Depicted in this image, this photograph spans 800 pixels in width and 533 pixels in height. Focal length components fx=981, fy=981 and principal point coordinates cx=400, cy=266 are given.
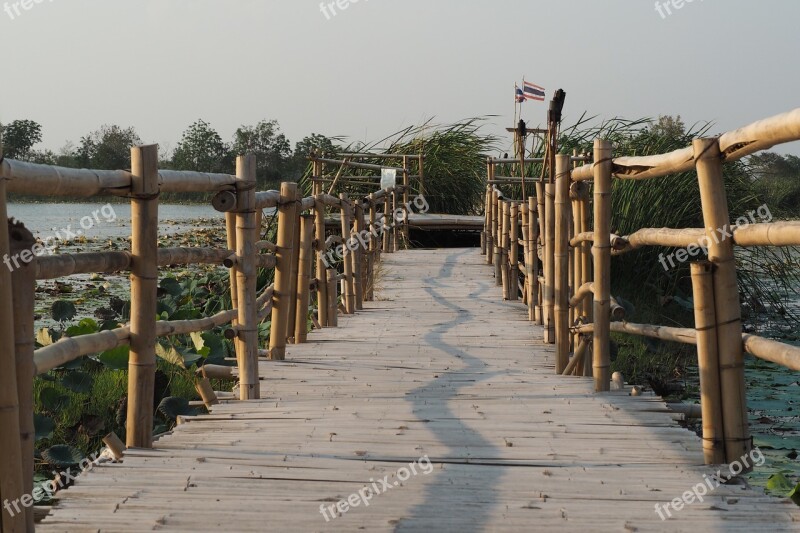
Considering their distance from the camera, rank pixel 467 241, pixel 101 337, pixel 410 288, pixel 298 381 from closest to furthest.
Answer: pixel 101 337 → pixel 298 381 → pixel 410 288 → pixel 467 241

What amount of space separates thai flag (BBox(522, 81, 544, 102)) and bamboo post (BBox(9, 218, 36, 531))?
11.1 meters

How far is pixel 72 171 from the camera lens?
239 centimetres

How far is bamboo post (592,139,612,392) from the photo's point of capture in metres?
3.53

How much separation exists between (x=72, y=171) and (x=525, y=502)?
1342 millimetres

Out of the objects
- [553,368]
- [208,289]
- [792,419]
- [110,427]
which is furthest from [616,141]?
[110,427]

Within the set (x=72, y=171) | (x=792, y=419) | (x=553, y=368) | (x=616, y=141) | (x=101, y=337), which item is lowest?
(x=792, y=419)

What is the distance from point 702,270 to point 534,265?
163 inches

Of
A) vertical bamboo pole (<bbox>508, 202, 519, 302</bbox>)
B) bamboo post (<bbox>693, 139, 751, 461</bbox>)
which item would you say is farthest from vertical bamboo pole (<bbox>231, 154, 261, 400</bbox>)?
vertical bamboo pole (<bbox>508, 202, 519, 302</bbox>)

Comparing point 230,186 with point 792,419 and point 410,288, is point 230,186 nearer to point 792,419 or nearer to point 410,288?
point 792,419

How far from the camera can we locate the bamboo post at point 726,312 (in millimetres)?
2570

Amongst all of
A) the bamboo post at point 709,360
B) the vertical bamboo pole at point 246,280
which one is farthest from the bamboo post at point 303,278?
the bamboo post at point 709,360

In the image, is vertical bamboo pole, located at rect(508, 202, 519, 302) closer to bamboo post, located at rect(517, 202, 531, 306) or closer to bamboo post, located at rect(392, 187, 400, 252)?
Answer: bamboo post, located at rect(517, 202, 531, 306)

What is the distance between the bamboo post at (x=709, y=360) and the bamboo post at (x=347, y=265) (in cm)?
451

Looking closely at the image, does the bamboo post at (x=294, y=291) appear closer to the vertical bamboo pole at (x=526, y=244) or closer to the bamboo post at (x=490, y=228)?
the vertical bamboo pole at (x=526, y=244)
